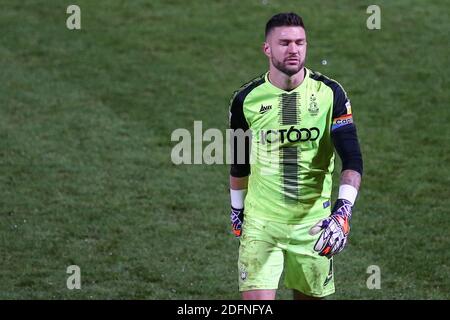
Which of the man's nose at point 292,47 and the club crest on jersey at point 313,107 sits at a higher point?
the man's nose at point 292,47

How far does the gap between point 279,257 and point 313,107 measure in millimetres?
1357

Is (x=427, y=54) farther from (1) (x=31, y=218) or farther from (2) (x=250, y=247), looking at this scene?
(2) (x=250, y=247)

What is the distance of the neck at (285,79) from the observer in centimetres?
825

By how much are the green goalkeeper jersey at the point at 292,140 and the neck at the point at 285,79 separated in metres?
0.04

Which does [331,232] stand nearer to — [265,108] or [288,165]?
[288,165]

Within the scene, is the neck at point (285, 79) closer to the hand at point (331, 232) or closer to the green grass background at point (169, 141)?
the hand at point (331, 232)

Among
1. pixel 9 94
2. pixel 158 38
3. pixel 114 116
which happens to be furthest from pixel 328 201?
pixel 158 38

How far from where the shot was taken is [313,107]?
26.9ft

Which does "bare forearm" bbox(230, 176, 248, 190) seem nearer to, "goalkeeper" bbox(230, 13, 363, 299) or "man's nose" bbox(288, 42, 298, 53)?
"goalkeeper" bbox(230, 13, 363, 299)

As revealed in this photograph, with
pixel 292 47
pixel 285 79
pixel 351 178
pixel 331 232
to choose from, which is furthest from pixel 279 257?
pixel 292 47

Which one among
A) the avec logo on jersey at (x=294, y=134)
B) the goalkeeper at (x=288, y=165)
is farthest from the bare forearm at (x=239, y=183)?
the avec logo on jersey at (x=294, y=134)

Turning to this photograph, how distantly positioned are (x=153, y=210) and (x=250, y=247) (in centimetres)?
560

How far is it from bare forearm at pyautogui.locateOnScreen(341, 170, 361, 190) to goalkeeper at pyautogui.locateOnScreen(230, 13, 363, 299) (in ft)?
0.35

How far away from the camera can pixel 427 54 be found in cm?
1869
